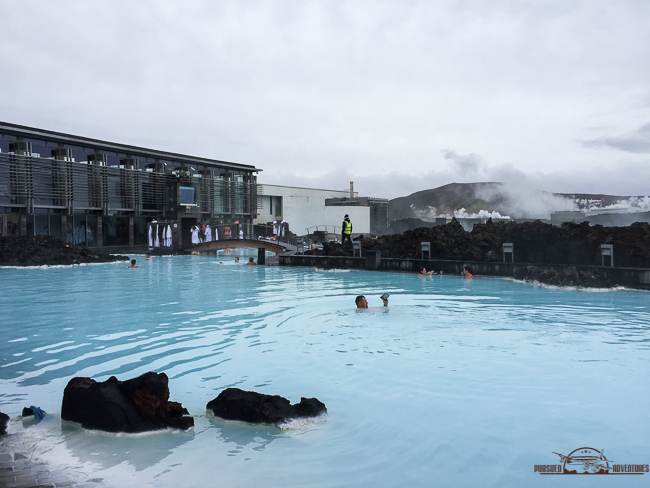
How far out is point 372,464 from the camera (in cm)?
451

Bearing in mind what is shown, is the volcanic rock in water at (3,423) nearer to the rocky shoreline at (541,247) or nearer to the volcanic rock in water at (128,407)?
the volcanic rock in water at (128,407)

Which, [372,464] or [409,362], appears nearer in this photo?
[372,464]

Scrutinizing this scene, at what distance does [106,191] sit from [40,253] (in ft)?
36.2

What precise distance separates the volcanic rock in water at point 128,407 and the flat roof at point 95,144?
28985mm

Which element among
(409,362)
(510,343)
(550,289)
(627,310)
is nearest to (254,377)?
(409,362)

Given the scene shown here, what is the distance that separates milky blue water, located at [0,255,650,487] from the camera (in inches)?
175

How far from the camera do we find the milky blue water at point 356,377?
445 cm

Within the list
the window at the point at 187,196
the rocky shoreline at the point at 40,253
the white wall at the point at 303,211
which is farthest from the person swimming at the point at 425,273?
the white wall at the point at 303,211

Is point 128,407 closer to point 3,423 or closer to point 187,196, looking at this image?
point 3,423

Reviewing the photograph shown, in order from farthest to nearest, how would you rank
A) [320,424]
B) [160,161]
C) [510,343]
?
1. [160,161]
2. [510,343]
3. [320,424]

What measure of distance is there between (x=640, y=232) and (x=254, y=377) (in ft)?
48.9

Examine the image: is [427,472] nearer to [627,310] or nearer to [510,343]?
[510,343]

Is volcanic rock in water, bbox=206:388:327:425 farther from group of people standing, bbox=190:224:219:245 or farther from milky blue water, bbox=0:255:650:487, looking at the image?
group of people standing, bbox=190:224:219:245

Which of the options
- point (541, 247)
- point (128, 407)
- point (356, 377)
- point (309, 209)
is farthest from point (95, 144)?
point (128, 407)
